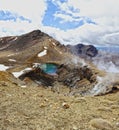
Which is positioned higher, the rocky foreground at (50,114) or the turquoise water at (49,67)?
the rocky foreground at (50,114)

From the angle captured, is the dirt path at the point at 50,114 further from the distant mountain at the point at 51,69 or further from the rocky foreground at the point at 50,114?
the distant mountain at the point at 51,69

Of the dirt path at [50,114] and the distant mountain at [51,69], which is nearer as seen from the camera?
the dirt path at [50,114]

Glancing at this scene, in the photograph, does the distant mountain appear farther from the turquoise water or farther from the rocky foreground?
the rocky foreground

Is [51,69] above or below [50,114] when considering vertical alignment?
below

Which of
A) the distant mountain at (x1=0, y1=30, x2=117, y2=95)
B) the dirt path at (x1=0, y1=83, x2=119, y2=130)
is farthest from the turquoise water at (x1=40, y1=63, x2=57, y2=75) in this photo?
the dirt path at (x1=0, y1=83, x2=119, y2=130)

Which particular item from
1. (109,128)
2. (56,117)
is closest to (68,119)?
(56,117)

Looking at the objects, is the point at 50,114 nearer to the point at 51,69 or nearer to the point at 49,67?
the point at 51,69

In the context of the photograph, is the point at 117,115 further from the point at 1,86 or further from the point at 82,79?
the point at 82,79

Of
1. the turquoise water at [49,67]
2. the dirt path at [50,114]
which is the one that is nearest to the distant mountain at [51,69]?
the turquoise water at [49,67]

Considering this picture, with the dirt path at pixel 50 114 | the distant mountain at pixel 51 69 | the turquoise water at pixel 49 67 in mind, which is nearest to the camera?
the dirt path at pixel 50 114

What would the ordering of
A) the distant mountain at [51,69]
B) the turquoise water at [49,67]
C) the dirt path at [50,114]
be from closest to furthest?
the dirt path at [50,114]
the distant mountain at [51,69]
the turquoise water at [49,67]


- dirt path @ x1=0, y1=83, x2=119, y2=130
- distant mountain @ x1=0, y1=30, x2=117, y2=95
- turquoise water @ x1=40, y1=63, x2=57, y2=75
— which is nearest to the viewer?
dirt path @ x1=0, y1=83, x2=119, y2=130

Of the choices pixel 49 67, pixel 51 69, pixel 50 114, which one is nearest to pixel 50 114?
pixel 50 114

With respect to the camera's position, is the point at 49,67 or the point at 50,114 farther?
the point at 49,67
